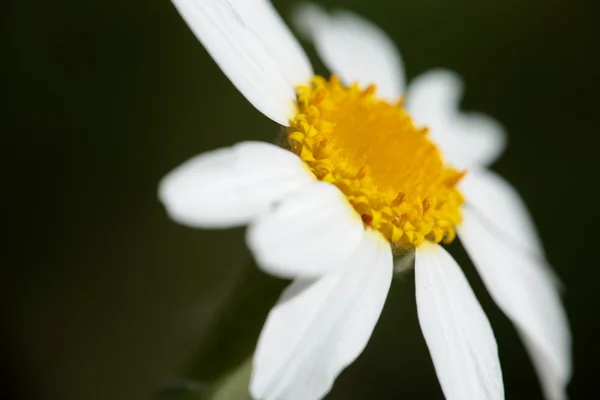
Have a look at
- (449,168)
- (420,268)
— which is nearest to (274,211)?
(420,268)

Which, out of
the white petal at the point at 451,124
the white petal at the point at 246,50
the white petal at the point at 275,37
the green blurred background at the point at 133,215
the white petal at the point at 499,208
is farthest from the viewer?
the green blurred background at the point at 133,215

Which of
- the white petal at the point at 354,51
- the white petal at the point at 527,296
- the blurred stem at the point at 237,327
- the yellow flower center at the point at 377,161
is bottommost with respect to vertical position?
the white petal at the point at 527,296

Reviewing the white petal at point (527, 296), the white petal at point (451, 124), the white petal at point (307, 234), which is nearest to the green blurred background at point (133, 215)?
the white petal at point (451, 124)

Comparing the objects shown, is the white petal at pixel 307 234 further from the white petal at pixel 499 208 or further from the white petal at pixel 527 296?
the white petal at pixel 499 208

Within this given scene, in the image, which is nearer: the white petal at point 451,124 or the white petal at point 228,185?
the white petal at point 228,185

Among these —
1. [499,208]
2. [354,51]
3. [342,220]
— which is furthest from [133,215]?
[342,220]

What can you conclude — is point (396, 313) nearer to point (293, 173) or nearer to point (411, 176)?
point (411, 176)

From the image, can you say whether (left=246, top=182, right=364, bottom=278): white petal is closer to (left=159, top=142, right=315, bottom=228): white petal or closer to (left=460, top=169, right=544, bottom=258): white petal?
(left=159, top=142, right=315, bottom=228): white petal

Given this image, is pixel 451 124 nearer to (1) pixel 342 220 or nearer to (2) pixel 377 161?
(2) pixel 377 161

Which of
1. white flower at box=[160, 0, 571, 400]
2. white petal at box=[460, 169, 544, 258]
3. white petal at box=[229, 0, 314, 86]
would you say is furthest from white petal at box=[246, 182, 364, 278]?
white petal at box=[460, 169, 544, 258]
